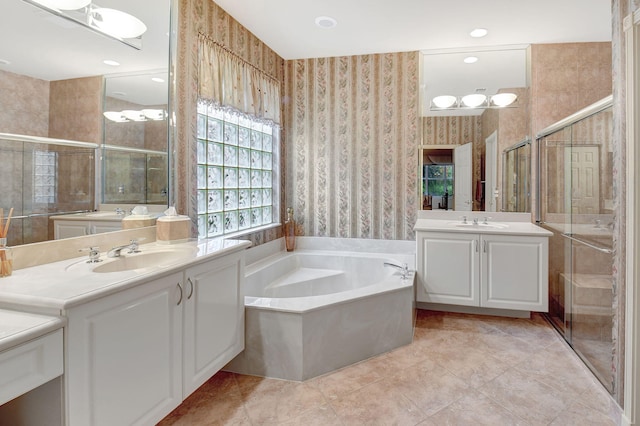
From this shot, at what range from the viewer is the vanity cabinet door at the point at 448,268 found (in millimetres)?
3055

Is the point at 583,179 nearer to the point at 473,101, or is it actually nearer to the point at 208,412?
the point at 473,101

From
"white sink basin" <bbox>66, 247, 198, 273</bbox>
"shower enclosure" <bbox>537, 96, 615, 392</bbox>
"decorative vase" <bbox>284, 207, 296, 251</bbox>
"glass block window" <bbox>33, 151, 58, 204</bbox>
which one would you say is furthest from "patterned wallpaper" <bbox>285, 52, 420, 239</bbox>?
"glass block window" <bbox>33, 151, 58, 204</bbox>

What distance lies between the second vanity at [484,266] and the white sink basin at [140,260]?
197 cm

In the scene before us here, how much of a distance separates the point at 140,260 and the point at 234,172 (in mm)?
1573

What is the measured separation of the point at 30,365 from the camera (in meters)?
1.01

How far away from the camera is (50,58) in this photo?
5.16ft

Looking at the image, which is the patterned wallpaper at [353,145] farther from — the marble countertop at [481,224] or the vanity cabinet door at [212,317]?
the vanity cabinet door at [212,317]

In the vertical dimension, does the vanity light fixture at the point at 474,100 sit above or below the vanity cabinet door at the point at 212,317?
above

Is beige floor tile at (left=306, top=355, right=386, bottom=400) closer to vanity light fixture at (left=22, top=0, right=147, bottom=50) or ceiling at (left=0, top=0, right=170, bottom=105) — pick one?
ceiling at (left=0, top=0, right=170, bottom=105)

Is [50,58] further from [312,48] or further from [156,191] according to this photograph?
[312,48]

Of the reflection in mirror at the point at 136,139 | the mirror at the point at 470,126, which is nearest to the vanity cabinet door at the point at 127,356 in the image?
the reflection in mirror at the point at 136,139

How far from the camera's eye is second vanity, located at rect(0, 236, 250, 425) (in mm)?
1150

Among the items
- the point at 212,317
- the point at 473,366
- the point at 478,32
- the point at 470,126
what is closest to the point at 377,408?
the point at 473,366

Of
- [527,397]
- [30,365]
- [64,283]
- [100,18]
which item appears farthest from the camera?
[527,397]
